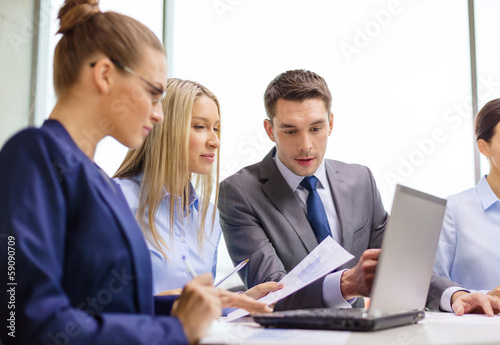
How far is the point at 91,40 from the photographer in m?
1.10

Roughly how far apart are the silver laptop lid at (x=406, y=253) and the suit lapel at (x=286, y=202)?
801mm

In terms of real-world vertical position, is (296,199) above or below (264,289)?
above

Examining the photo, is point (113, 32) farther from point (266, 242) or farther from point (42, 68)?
point (42, 68)

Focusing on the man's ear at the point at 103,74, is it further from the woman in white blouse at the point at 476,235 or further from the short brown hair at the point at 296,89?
Answer: the woman in white blouse at the point at 476,235

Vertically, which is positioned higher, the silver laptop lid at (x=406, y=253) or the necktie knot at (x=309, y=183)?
the necktie knot at (x=309, y=183)

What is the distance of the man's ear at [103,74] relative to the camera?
107cm

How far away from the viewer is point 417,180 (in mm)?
3643

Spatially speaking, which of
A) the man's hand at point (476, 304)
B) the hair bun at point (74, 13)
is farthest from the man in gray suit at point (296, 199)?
the hair bun at point (74, 13)

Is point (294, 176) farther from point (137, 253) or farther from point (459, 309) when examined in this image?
point (137, 253)

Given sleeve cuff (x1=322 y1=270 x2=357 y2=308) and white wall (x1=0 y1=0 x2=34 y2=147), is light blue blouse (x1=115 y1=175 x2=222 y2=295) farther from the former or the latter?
white wall (x1=0 y1=0 x2=34 y2=147)

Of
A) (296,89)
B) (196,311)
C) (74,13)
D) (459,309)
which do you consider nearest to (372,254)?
(459,309)

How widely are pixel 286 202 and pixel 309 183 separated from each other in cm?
16

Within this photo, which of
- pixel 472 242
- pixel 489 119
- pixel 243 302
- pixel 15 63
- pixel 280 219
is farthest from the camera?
pixel 15 63

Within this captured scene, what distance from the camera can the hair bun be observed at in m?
1.15
